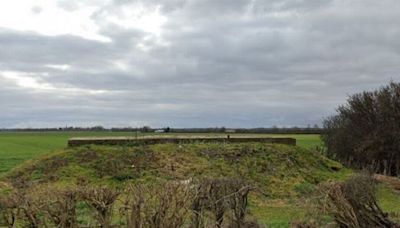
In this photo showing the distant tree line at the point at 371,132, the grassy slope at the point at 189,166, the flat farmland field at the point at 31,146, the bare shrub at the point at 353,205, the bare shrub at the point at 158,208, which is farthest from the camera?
the flat farmland field at the point at 31,146

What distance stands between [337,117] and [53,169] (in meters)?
25.7

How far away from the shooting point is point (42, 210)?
393 inches

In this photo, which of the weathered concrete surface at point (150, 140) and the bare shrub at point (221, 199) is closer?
the bare shrub at point (221, 199)

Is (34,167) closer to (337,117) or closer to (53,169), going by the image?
(53,169)

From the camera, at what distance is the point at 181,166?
29.7 m

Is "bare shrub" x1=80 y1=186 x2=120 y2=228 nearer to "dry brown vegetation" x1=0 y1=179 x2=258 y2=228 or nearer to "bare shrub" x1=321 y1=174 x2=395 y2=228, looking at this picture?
"dry brown vegetation" x1=0 y1=179 x2=258 y2=228

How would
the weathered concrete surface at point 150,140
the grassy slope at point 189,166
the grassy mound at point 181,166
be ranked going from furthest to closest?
the weathered concrete surface at point 150,140 → the grassy mound at point 181,166 → the grassy slope at point 189,166

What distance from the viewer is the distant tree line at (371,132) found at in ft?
132

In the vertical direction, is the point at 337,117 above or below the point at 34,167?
above

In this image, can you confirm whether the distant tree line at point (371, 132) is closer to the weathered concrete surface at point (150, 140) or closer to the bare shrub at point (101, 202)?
the weathered concrete surface at point (150, 140)

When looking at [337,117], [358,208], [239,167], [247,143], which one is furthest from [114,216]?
[337,117]

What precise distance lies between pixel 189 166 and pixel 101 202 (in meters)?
19.7

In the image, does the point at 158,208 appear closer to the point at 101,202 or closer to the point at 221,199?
the point at 101,202

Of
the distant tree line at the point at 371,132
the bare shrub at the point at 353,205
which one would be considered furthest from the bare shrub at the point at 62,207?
the distant tree line at the point at 371,132
